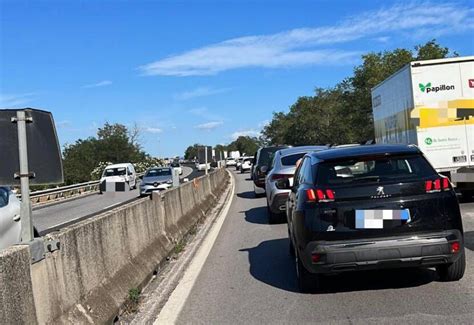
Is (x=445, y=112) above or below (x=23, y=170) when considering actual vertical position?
above

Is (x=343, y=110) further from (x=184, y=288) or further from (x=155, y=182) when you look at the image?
(x=184, y=288)

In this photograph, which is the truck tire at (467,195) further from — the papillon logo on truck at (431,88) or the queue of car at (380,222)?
the queue of car at (380,222)

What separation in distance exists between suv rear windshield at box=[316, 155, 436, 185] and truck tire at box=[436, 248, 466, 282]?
1066 mm

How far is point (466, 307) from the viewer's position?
5770mm

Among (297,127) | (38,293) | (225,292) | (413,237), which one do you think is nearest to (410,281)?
(413,237)

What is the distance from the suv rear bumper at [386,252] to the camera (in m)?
6.14

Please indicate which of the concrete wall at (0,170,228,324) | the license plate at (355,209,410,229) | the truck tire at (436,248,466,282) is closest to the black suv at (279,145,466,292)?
the license plate at (355,209,410,229)

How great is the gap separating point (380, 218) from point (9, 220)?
4914 millimetres

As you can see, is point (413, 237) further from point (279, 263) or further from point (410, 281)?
point (279, 263)

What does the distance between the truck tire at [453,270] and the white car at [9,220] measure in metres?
5.36

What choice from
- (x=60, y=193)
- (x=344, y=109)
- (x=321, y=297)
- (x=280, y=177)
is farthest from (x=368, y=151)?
(x=344, y=109)

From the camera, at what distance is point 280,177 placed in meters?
13.9

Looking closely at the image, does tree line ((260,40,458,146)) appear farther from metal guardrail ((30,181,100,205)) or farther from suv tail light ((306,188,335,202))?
suv tail light ((306,188,335,202))

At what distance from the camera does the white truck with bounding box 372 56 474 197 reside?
1402 cm
